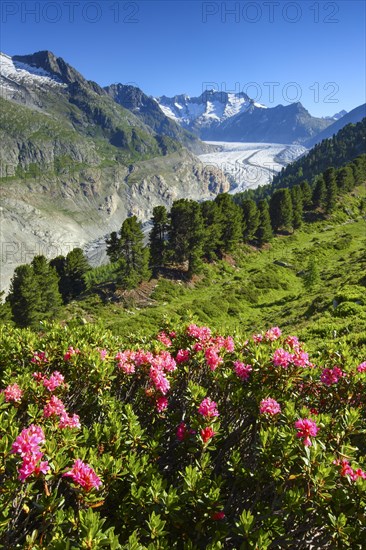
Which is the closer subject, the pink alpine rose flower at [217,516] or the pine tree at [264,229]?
the pink alpine rose flower at [217,516]

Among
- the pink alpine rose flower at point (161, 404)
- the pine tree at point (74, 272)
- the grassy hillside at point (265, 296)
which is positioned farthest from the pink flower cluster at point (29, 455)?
the pine tree at point (74, 272)

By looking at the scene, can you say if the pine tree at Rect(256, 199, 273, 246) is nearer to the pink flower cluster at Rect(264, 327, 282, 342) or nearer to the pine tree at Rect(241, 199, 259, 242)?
the pine tree at Rect(241, 199, 259, 242)

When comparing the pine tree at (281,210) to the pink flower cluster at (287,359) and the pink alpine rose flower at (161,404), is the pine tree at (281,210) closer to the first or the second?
Result: the pink flower cluster at (287,359)

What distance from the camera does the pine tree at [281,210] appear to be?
77.6m

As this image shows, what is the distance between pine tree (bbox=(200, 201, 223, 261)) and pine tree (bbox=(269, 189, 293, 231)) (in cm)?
2193

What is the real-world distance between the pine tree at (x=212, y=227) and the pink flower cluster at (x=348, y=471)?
5408cm

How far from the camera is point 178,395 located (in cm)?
747

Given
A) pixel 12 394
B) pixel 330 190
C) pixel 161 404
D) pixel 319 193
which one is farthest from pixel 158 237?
pixel 12 394

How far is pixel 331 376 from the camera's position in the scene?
648 cm

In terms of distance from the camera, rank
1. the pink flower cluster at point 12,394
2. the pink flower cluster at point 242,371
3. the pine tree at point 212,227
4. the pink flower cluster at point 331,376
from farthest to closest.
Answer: the pine tree at point 212,227 < the pink flower cluster at point 331,376 < the pink flower cluster at point 242,371 < the pink flower cluster at point 12,394

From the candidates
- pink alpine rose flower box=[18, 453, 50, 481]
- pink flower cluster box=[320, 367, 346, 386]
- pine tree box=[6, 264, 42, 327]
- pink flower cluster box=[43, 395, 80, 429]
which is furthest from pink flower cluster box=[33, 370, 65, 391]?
pine tree box=[6, 264, 42, 327]

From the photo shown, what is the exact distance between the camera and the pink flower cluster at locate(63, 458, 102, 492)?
4.01m

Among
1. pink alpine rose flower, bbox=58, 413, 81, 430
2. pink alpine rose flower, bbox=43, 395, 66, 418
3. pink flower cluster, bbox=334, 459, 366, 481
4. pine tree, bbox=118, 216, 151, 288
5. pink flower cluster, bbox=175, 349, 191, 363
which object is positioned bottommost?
pink flower cluster, bbox=334, 459, 366, 481

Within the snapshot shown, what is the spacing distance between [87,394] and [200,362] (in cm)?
244
